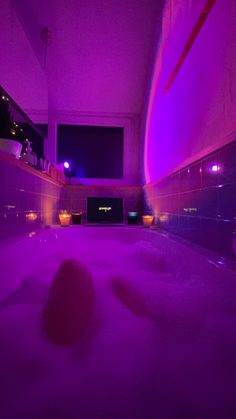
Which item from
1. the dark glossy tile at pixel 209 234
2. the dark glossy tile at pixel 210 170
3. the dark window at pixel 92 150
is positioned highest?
the dark window at pixel 92 150

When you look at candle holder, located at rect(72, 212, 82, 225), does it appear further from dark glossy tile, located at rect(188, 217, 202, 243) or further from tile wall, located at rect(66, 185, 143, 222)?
dark glossy tile, located at rect(188, 217, 202, 243)

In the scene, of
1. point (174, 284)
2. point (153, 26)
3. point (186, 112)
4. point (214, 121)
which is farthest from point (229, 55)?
point (153, 26)

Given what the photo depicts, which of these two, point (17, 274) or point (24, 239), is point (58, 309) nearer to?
point (17, 274)

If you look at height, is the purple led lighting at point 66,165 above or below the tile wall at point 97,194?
above

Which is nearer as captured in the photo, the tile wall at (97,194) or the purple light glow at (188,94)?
the purple light glow at (188,94)

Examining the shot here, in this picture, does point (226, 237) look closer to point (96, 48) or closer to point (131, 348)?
point (131, 348)

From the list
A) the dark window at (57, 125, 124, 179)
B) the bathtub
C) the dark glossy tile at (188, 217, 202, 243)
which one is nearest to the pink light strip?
the dark glossy tile at (188, 217, 202, 243)

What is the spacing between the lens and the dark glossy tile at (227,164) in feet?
2.92

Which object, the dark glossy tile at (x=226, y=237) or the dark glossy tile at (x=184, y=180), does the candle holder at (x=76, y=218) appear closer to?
the dark glossy tile at (x=184, y=180)

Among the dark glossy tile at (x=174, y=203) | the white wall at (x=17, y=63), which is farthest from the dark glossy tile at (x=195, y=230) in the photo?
the white wall at (x=17, y=63)

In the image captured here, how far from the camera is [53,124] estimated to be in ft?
9.56

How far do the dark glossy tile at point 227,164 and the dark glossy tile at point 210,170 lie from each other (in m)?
0.04

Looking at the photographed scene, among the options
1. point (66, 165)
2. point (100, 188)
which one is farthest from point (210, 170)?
point (66, 165)

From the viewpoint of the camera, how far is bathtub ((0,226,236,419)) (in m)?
0.44
